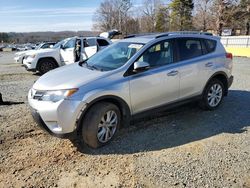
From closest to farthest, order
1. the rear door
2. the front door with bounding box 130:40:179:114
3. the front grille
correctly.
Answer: the front grille < the front door with bounding box 130:40:179:114 < the rear door

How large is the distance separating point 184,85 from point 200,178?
7.22 feet

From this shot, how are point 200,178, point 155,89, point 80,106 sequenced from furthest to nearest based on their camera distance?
point 155,89, point 80,106, point 200,178

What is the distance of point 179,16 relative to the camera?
54938 millimetres

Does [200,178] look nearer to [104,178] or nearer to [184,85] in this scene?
[104,178]

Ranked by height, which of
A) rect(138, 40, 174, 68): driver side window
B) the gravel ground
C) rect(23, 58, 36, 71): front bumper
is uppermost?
rect(138, 40, 174, 68): driver side window

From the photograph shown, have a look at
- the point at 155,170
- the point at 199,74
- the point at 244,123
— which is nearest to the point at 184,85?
the point at 199,74

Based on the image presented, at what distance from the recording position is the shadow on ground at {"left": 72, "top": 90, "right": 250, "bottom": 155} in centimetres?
433

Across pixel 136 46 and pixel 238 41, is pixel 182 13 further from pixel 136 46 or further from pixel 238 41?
pixel 136 46

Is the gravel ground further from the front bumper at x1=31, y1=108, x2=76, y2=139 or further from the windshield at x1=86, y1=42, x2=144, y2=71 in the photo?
the windshield at x1=86, y1=42, x2=144, y2=71

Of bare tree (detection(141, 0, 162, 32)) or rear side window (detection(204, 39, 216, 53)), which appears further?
bare tree (detection(141, 0, 162, 32))

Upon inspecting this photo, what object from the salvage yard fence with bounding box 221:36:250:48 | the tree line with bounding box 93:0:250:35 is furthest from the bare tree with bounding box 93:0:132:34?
the salvage yard fence with bounding box 221:36:250:48

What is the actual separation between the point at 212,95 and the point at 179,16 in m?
52.2

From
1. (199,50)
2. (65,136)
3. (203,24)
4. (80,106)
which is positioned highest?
(203,24)

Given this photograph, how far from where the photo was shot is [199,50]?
5.65 meters
